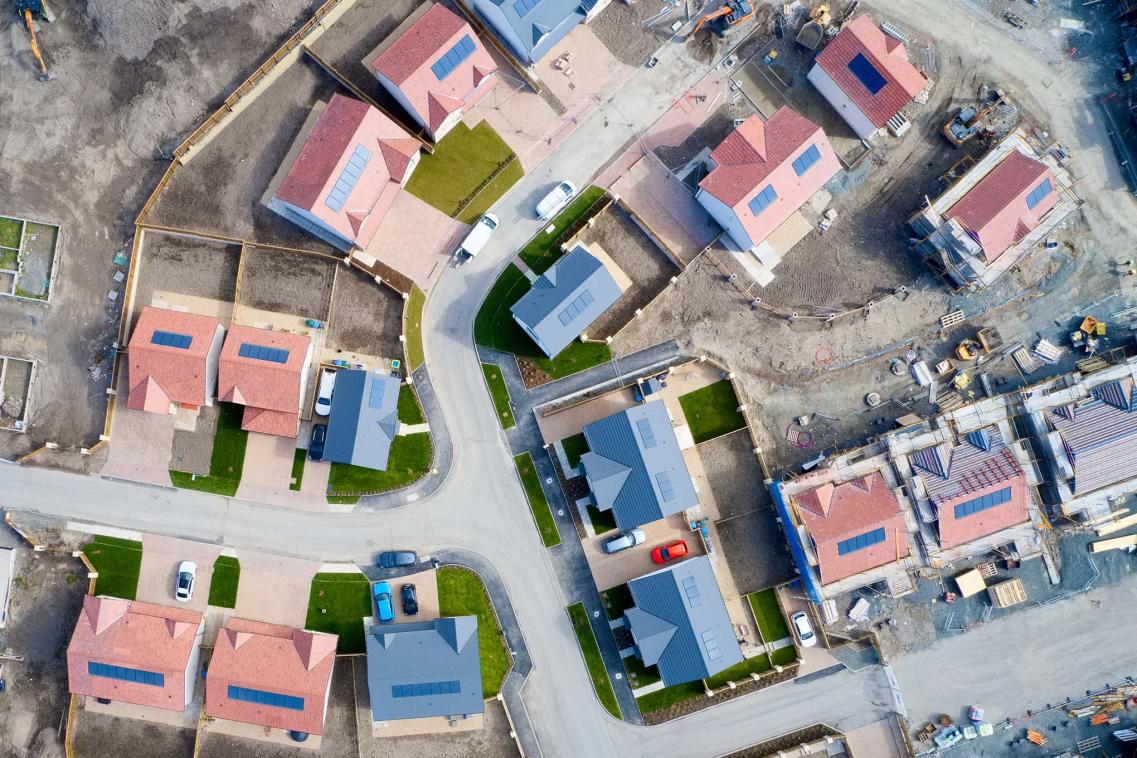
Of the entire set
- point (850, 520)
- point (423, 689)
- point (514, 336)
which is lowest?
point (423, 689)

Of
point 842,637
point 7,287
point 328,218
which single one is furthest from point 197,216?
point 842,637

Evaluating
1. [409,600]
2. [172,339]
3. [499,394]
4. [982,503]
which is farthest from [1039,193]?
[172,339]

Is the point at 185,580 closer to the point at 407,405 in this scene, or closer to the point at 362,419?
the point at 362,419

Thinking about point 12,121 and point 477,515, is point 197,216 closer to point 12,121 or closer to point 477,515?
point 12,121

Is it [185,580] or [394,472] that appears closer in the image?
[185,580]

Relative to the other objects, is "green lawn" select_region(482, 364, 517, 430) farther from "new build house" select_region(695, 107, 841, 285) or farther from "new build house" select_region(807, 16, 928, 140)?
"new build house" select_region(807, 16, 928, 140)

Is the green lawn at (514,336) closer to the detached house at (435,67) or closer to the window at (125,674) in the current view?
the detached house at (435,67)
